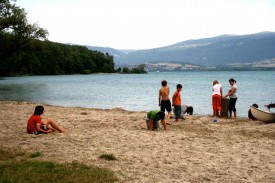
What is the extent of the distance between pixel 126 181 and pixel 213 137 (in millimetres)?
5541

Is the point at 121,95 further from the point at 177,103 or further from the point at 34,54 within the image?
the point at 34,54

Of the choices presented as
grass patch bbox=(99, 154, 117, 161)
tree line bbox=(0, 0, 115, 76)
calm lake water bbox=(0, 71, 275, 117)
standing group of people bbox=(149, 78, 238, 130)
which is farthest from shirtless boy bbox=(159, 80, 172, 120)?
tree line bbox=(0, 0, 115, 76)

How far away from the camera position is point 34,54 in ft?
383

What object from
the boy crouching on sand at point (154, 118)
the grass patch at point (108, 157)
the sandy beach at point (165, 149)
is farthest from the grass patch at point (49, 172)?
the boy crouching on sand at point (154, 118)

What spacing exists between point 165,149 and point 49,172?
3.62 m

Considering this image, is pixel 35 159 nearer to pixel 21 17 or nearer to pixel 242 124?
pixel 242 124

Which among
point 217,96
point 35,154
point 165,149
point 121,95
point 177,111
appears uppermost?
point 217,96

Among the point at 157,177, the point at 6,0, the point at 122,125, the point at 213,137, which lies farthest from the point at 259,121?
the point at 6,0

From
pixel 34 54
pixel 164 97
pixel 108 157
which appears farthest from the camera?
pixel 34 54

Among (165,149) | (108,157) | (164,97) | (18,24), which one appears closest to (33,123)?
(108,157)

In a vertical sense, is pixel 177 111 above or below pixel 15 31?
below

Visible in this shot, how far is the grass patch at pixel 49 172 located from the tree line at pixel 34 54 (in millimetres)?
32523

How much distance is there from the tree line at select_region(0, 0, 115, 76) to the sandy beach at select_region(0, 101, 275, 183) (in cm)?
2704

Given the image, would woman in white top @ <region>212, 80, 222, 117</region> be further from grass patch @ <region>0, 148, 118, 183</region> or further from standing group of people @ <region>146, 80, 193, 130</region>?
grass patch @ <region>0, 148, 118, 183</region>
